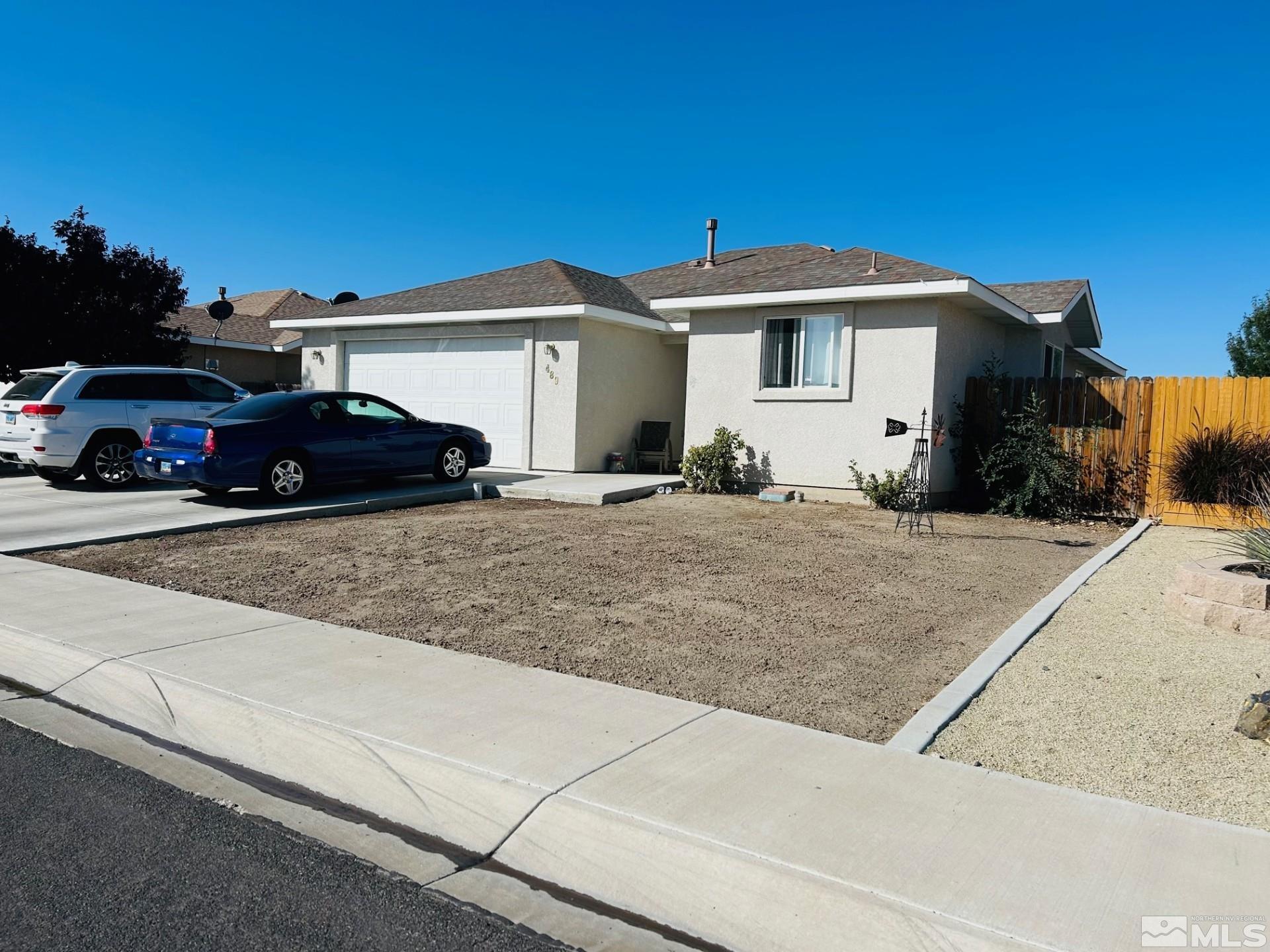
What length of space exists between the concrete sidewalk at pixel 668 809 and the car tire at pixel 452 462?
844cm

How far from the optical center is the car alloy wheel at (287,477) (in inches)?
469

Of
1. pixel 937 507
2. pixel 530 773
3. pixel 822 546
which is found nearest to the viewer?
pixel 530 773

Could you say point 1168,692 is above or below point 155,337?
below

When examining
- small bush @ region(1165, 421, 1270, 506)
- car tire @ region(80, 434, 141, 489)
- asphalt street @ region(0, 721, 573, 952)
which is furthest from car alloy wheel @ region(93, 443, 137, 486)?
small bush @ region(1165, 421, 1270, 506)

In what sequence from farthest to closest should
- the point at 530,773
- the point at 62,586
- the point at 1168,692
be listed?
the point at 62,586 → the point at 1168,692 → the point at 530,773

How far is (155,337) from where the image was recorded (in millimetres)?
22297

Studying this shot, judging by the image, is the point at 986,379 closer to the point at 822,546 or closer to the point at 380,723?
the point at 822,546

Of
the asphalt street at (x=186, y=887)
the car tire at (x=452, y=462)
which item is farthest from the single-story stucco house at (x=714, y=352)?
the asphalt street at (x=186, y=887)

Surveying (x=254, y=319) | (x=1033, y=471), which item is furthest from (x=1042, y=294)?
(x=254, y=319)

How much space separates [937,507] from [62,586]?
1130 cm

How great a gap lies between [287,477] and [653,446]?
7.38m

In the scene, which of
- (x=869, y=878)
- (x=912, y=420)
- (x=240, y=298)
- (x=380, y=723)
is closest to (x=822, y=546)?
(x=912, y=420)

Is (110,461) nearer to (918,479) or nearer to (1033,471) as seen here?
(918,479)

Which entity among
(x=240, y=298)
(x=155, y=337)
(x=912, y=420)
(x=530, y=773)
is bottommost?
(x=530, y=773)
